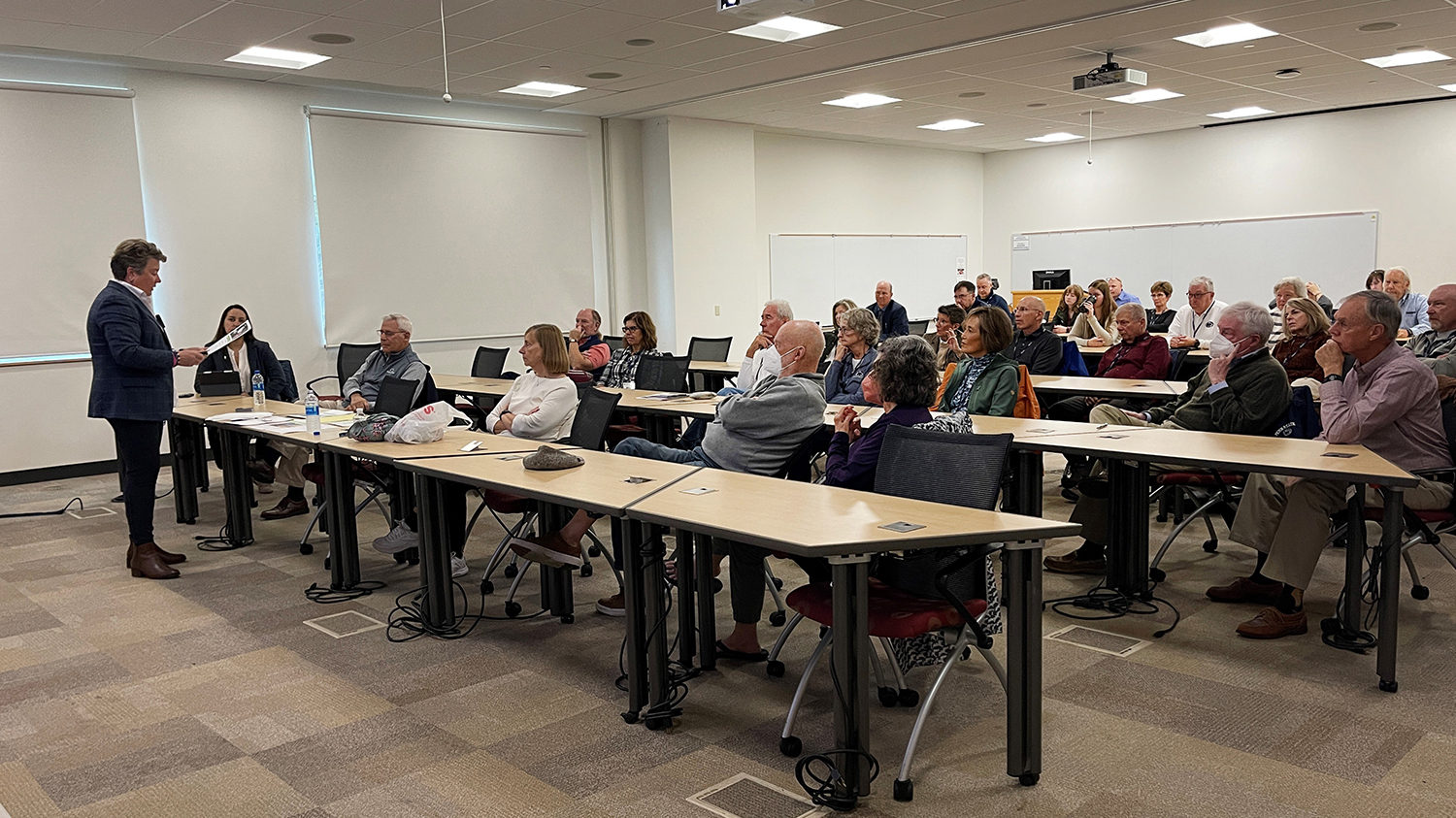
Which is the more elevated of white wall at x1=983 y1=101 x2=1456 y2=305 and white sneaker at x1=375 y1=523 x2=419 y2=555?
white wall at x1=983 y1=101 x2=1456 y2=305

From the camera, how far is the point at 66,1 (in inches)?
249

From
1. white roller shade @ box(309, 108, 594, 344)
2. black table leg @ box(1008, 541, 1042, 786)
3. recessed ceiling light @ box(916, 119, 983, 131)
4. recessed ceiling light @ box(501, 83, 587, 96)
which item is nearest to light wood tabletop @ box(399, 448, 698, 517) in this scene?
black table leg @ box(1008, 541, 1042, 786)

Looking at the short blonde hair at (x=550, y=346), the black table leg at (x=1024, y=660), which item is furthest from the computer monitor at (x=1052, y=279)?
the black table leg at (x=1024, y=660)

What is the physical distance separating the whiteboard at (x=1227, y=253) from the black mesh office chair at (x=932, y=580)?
11641mm

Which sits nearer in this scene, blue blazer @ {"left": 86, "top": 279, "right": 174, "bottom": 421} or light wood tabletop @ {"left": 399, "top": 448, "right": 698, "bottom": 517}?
light wood tabletop @ {"left": 399, "top": 448, "right": 698, "bottom": 517}

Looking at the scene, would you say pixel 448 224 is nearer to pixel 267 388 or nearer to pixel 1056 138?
pixel 267 388

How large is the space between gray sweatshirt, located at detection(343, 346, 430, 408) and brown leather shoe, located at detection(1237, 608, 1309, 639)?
4.61 meters

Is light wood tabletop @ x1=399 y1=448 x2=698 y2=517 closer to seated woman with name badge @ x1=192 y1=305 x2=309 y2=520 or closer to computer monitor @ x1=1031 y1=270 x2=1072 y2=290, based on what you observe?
seated woman with name badge @ x1=192 y1=305 x2=309 y2=520

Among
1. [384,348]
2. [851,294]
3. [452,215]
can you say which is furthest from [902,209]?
[384,348]

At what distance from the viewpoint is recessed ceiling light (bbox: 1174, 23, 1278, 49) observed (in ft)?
26.2

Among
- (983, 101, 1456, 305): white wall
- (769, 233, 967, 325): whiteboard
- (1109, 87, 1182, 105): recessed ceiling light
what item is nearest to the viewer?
(1109, 87, 1182, 105): recessed ceiling light

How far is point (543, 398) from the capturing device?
215 inches

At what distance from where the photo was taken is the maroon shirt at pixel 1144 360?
22.9 ft

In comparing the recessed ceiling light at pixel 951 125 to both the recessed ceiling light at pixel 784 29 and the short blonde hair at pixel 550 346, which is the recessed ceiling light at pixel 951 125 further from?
the short blonde hair at pixel 550 346
